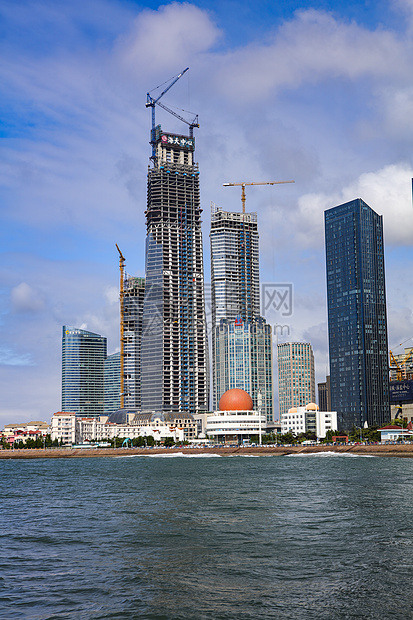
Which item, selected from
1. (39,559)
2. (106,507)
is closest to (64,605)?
(39,559)

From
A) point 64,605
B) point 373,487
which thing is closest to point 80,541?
point 64,605

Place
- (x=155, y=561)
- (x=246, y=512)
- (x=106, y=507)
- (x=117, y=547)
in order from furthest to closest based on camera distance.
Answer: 1. (x=106, y=507)
2. (x=246, y=512)
3. (x=117, y=547)
4. (x=155, y=561)

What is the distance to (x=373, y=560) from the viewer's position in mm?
35344

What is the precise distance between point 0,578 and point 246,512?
87.9 ft

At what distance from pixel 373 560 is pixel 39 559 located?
19.1 meters

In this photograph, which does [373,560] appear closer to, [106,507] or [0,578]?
[0,578]

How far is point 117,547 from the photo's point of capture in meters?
40.6

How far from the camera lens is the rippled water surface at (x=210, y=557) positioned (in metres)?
27.5

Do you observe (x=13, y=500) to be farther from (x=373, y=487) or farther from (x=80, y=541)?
(x=373, y=487)

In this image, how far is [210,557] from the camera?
121 ft

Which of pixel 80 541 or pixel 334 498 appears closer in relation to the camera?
pixel 80 541

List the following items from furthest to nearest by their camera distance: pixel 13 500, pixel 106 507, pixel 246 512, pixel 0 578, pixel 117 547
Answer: pixel 13 500, pixel 106 507, pixel 246 512, pixel 117 547, pixel 0 578

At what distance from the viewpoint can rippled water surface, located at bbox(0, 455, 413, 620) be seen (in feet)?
90.1

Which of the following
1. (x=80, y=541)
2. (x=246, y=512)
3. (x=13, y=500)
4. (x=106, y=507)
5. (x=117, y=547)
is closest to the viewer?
(x=117, y=547)
